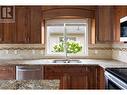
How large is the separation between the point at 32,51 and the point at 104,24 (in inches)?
61.8

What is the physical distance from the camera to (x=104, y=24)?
4453 mm

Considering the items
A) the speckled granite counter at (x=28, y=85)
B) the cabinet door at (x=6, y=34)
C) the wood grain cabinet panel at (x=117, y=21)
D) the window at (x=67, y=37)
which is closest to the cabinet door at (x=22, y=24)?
the cabinet door at (x=6, y=34)

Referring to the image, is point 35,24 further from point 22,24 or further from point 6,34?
Result: point 6,34

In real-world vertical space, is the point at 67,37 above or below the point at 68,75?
above

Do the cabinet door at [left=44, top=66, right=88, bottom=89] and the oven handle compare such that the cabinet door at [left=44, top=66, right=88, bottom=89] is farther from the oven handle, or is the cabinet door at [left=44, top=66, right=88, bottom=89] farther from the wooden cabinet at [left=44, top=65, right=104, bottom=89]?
the oven handle

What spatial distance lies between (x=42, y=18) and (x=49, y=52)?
0.76 metres

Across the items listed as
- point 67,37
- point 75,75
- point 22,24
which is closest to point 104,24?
point 67,37

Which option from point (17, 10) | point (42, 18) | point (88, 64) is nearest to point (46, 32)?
point (42, 18)

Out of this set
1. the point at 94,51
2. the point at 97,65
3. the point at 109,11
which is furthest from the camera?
the point at 94,51

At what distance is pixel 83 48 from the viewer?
16.1 ft

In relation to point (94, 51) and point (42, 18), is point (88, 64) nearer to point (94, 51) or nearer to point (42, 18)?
point (94, 51)

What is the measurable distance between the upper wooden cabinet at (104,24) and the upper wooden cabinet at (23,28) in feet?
3.77

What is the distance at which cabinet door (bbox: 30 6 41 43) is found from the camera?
4441 mm

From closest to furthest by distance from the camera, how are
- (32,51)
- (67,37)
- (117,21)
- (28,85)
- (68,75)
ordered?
(28,85) → (68,75) → (117,21) → (32,51) → (67,37)
